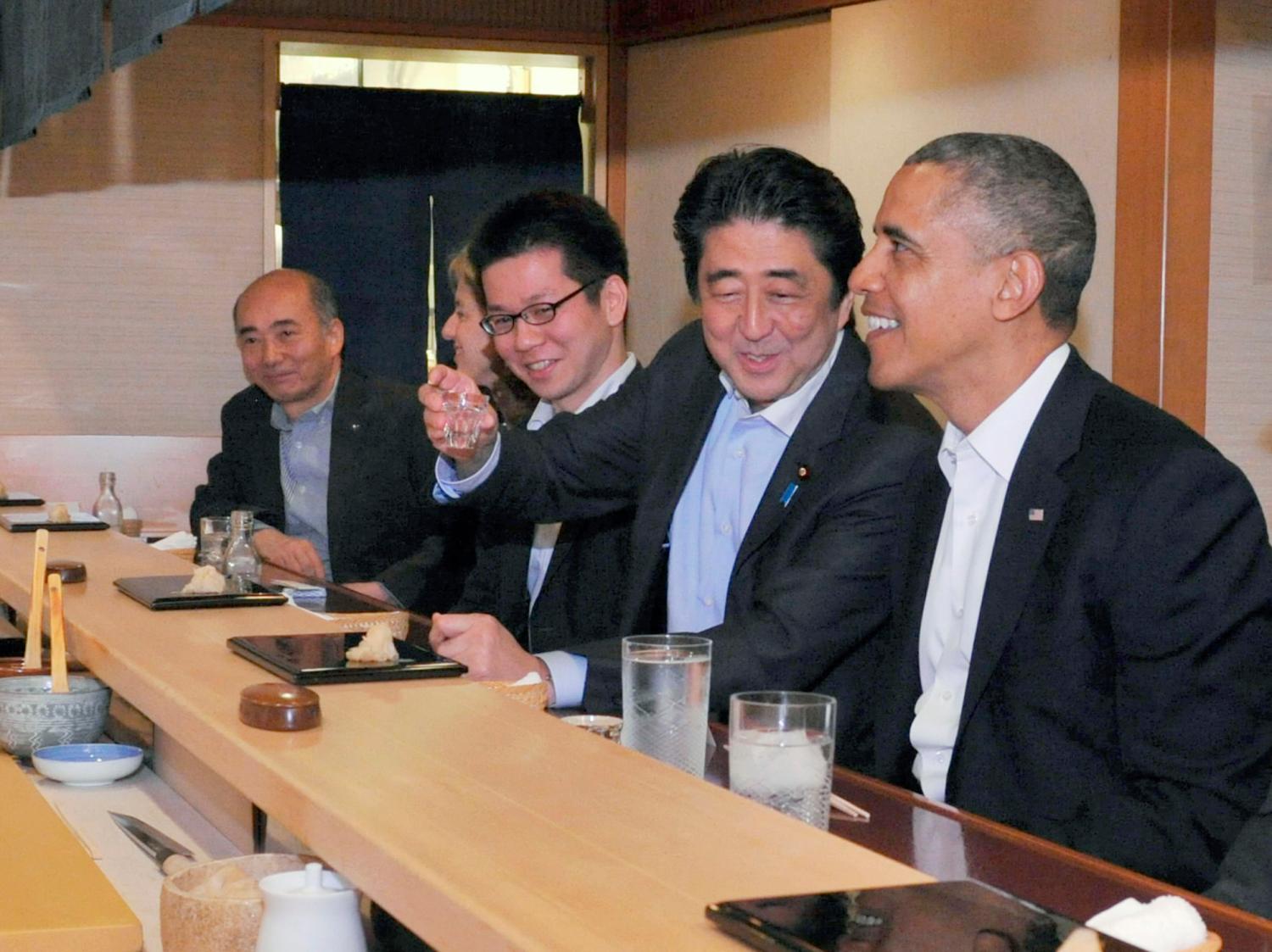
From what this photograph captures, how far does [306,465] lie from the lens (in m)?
4.82

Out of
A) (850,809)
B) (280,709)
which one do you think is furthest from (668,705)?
(280,709)

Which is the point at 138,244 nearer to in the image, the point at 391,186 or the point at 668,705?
the point at 391,186

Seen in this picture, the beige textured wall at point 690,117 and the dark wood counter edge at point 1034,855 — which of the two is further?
the beige textured wall at point 690,117

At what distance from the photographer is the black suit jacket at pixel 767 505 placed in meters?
2.24

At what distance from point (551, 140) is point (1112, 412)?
4.22 meters

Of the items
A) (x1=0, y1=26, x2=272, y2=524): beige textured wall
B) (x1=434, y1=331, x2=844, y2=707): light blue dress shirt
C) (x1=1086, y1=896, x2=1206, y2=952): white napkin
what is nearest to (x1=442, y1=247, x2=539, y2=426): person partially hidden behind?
(x1=434, y1=331, x2=844, y2=707): light blue dress shirt

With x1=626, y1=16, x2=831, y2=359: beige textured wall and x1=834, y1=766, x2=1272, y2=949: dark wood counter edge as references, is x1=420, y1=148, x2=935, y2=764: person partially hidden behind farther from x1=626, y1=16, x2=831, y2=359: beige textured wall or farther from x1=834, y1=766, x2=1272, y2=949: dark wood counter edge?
x1=626, y1=16, x2=831, y2=359: beige textured wall

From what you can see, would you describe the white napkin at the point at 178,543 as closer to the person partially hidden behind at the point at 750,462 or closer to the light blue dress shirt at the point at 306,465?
the light blue dress shirt at the point at 306,465

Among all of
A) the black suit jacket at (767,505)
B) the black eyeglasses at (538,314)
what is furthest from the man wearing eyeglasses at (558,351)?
the black suit jacket at (767,505)

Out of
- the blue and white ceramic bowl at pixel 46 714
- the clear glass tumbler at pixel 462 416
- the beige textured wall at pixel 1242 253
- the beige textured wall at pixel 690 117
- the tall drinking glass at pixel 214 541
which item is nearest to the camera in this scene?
the blue and white ceramic bowl at pixel 46 714

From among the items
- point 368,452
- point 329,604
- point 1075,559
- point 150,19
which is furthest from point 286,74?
point 1075,559

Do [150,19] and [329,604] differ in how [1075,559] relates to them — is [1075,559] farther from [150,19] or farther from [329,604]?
[150,19]

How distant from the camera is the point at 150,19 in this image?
290cm

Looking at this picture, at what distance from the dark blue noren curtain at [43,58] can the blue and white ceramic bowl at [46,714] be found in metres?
1.65
